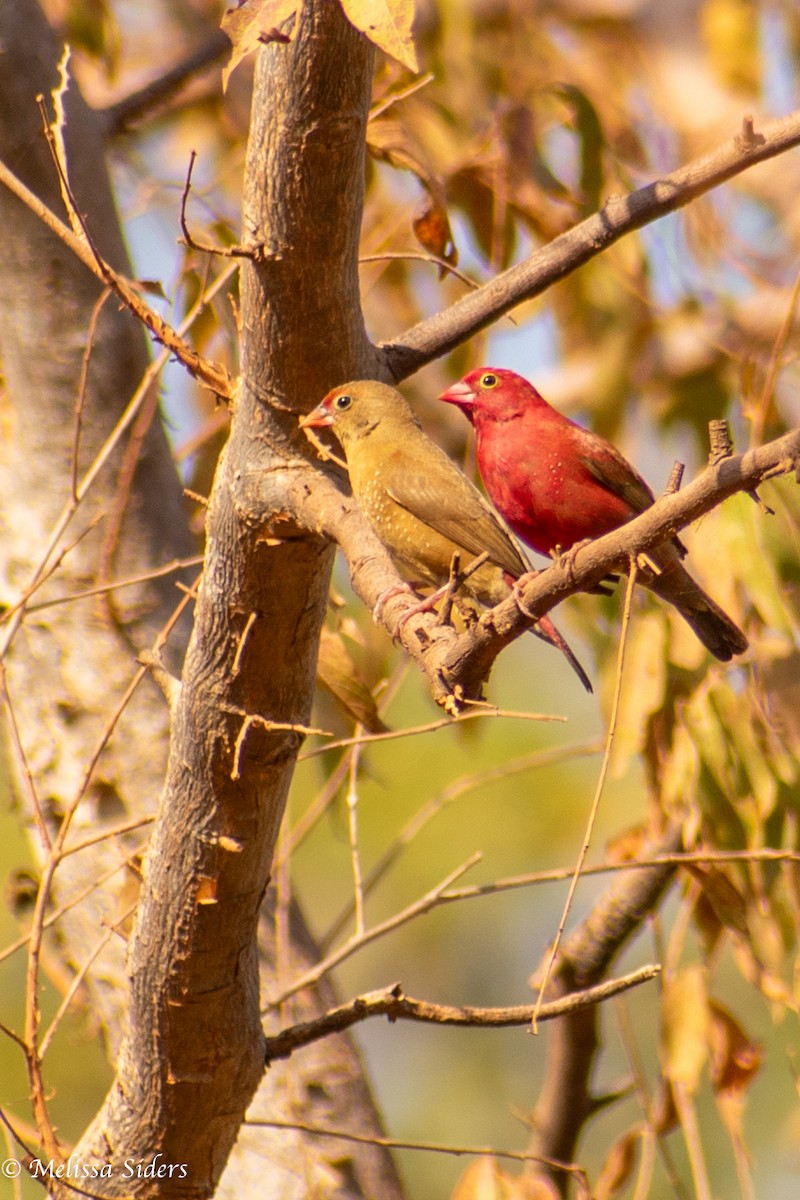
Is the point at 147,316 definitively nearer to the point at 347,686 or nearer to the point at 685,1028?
the point at 347,686

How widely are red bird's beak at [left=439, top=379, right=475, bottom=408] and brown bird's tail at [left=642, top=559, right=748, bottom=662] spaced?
2.93 feet

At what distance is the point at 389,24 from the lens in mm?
1968

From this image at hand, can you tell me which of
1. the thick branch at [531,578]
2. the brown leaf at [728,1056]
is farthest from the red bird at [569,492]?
the brown leaf at [728,1056]

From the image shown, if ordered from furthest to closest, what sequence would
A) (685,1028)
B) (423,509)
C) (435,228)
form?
1. (685,1028)
2. (423,509)
3. (435,228)

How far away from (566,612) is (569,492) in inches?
36.1

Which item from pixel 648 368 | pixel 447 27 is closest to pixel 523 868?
pixel 648 368

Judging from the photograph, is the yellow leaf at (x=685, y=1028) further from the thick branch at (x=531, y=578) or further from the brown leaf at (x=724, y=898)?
the thick branch at (x=531, y=578)

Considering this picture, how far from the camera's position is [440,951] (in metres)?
9.95

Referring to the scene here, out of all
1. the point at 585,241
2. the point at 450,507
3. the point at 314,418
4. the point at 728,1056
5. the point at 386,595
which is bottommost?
the point at 728,1056

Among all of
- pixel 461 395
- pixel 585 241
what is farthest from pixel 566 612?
pixel 585 241


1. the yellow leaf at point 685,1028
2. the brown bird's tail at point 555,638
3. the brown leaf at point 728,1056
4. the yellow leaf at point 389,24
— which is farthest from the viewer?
the brown leaf at point 728,1056

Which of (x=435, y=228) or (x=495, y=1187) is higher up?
(x=435, y=228)

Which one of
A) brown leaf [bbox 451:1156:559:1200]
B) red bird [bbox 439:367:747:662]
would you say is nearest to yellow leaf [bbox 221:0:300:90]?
red bird [bbox 439:367:747:662]

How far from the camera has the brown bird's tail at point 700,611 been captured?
346 centimetres
